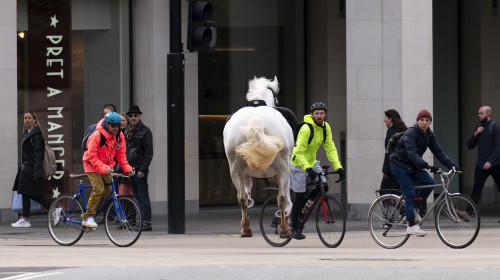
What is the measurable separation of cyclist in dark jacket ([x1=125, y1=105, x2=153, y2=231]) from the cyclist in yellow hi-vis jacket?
3.50 meters

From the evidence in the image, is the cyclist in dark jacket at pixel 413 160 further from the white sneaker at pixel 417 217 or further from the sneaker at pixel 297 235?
the sneaker at pixel 297 235

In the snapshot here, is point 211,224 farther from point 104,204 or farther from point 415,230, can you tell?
point 415,230

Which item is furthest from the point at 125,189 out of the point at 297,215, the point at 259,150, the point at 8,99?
the point at 259,150

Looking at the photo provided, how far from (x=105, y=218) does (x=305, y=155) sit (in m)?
2.63

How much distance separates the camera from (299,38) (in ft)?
71.6

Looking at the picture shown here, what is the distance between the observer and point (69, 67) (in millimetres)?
19641

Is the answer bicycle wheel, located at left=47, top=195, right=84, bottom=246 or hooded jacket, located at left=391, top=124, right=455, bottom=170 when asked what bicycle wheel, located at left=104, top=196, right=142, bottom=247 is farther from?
hooded jacket, located at left=391, top=124, right=455, bottom=170

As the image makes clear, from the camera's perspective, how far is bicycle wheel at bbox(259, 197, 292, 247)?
1382 centimetres

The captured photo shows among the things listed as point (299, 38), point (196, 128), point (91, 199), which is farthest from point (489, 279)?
point (299, 38)

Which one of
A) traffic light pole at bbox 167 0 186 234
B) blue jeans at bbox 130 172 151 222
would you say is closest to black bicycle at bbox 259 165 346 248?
traffic light pole at bbox 167 0 186 234

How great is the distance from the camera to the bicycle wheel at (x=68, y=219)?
566 inches

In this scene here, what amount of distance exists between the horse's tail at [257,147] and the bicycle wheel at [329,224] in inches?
37.6

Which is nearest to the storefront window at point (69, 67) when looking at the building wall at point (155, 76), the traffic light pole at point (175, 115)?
the building wall at point (155, 76)

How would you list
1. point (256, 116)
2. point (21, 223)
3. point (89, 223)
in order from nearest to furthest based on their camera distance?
point (256, 116)
point (89, 223)
point (21, 223)
